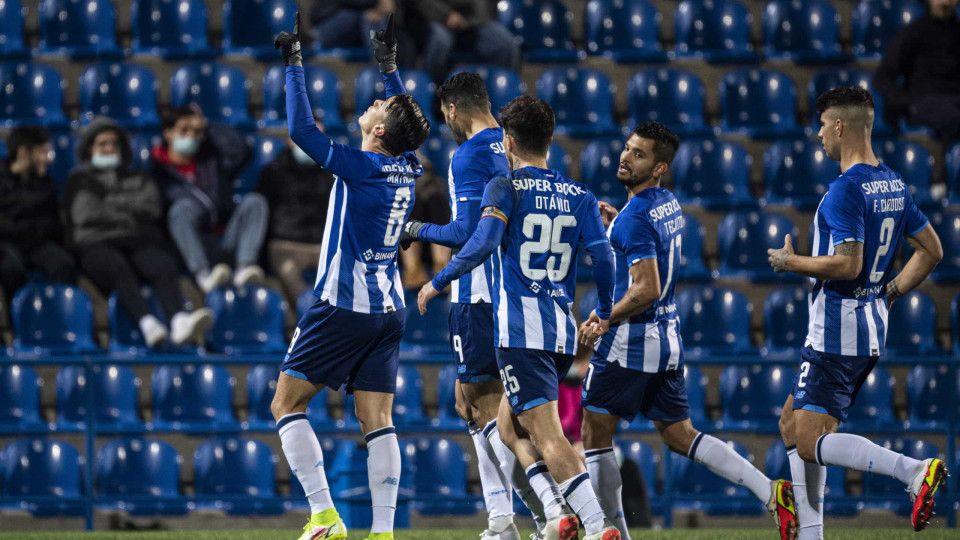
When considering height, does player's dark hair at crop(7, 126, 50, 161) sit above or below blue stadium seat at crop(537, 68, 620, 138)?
below

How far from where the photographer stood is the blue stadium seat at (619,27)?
13141mm

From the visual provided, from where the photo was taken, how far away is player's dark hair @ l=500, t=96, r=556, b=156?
579 centimetres

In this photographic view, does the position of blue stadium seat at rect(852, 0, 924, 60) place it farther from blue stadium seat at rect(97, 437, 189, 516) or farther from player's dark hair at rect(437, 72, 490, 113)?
blue stadium seat at rect(97, 437, 189, 516)

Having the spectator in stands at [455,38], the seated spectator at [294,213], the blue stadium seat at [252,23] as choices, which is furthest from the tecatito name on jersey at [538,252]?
the blue stadium seat at [252,23]

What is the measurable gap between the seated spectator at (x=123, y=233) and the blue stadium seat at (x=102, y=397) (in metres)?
0.44

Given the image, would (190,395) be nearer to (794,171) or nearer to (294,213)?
(294,213)

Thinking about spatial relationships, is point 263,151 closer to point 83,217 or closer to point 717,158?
point 83,217

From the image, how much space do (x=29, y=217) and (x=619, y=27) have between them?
660cm

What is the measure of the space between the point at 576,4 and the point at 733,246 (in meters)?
3.84

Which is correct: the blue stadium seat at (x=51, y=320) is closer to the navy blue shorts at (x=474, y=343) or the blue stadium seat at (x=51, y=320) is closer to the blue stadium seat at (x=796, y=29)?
the navy blue shorts at (x=474, y=343)

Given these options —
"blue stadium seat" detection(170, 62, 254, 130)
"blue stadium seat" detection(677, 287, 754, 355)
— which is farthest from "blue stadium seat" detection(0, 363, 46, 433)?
"blue stadium seat" detection(677, 287, 754, 355)

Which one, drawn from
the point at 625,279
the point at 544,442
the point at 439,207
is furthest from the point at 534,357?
the point at 439,207

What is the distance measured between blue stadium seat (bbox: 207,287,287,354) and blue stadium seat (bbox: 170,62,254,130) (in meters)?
2.41

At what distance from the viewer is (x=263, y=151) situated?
1185 centimetres
